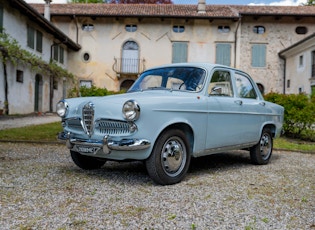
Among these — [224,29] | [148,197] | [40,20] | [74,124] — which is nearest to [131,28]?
[224,29]

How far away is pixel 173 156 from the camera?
402 cm

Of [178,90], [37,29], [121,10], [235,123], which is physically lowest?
[235,123]

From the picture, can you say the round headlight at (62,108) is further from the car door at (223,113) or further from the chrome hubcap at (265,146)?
the chrome hubcap at (265,146)

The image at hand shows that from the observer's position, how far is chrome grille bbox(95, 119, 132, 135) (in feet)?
12.3

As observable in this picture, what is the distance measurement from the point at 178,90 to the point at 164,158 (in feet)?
3.41

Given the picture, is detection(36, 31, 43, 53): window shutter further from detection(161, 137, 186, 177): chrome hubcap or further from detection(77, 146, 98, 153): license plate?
detection(161, 137, 186, 177): chrome hubcap

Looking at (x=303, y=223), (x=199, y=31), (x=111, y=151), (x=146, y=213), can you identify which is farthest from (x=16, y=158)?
(x=199, y=31)

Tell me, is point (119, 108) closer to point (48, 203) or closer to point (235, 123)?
point (48, 203)

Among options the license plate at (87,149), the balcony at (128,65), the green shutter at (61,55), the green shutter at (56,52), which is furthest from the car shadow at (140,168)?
the balcony at (128,65)

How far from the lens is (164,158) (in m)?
3.93

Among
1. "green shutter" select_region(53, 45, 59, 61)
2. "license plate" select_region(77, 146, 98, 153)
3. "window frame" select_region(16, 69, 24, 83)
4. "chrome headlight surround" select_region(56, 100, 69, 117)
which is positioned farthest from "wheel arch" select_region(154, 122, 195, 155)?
"green shutter" select_region(53, 45, 59, 61)

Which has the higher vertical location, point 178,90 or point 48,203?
point 178,90

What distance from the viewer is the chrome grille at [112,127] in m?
3.74

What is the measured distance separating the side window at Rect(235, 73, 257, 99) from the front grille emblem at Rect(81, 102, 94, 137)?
2.43m
